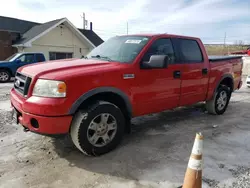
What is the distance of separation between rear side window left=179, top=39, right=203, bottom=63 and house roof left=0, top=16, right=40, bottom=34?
20247 mm

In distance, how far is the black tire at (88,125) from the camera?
9.71 feet

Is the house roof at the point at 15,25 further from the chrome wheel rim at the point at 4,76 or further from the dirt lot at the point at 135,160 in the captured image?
the dirt lot at the point at 135,160

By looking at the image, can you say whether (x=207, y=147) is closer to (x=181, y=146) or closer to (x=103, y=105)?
(x=181, y=146)

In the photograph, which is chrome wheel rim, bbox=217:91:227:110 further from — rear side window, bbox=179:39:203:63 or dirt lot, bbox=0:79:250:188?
rear side window, bbox=179:39:203:63

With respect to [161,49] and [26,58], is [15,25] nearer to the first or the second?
[26,58]

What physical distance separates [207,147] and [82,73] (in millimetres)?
2323

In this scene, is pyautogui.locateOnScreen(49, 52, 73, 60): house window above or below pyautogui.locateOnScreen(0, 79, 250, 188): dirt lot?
above

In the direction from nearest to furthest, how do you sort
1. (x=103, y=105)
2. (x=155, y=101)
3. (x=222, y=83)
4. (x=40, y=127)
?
(x=40, y=127)
(x=103, y=105)
(x=155, y=101)
(x=222, y=83)

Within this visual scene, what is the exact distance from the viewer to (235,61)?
5910 mm

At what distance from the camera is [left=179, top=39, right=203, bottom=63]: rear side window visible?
172 inches

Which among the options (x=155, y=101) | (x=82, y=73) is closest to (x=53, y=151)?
(x=82, y=73)

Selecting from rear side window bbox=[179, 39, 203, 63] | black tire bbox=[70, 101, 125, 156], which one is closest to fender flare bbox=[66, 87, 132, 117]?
black tire bbox=[70, 101, 125, 156]

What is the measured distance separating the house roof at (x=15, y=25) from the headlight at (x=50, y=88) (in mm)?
20775

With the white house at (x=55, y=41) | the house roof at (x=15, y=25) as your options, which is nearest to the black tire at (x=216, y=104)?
the white house at (x=55, y=41)
